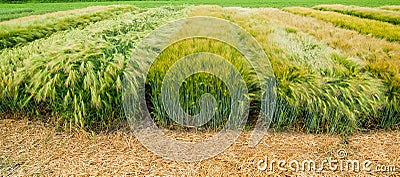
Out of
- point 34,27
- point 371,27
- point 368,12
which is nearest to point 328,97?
point 371,27

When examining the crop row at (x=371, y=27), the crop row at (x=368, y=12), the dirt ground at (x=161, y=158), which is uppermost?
the crop row at (x=368, y=12)

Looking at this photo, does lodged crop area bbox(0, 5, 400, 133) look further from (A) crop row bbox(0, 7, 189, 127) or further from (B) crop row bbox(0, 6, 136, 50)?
(B) crop row bbox(0, 6, 136, 50)

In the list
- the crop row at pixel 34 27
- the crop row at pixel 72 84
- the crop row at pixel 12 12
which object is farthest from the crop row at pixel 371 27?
the crop row at pixel 12 12

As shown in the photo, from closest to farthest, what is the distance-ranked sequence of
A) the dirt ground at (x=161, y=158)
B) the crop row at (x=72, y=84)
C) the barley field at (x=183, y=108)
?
the dirt ground at (x=161, y=158) < the barley field at (x=183, y=108) < the crop row at (x=72, y=84)

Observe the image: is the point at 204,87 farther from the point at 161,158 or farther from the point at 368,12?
the point at 368,12

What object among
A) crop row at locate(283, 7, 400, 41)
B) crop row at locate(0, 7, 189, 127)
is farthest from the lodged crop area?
crop row at locate(283, 7, 400, 41)

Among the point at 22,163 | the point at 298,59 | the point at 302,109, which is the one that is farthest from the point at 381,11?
the point at 22,163

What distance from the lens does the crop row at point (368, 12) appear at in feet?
19.5

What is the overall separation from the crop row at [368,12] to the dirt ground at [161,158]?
4077 mm

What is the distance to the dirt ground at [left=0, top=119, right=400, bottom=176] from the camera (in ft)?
7.11

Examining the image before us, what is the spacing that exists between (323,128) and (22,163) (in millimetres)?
2248

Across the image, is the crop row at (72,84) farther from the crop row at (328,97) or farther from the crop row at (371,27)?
the crop row at (371,27)

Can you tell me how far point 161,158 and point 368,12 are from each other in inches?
232

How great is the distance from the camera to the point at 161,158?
7.58 ft
